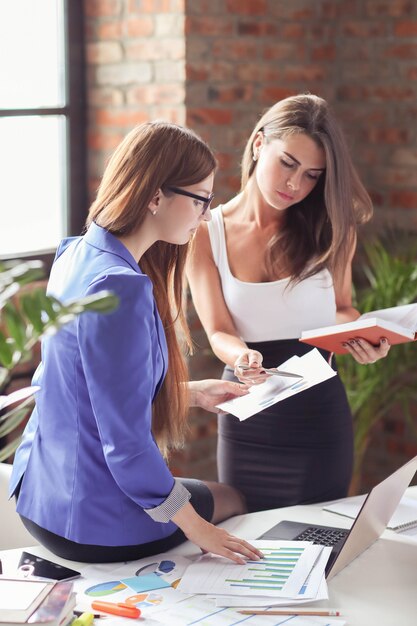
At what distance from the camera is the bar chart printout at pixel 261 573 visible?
1.67m

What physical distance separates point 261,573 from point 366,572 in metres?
0.22

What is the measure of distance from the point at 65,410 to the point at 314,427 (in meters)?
0.99

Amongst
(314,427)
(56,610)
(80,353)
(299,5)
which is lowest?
(314,427)

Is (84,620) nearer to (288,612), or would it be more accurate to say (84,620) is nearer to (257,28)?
(288,612)

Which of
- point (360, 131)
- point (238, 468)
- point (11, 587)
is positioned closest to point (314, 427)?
point (238, 468)

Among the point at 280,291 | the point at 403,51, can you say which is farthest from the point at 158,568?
the point at 403,51

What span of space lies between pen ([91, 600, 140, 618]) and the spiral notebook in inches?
26.0

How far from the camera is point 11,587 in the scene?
59.4 inches

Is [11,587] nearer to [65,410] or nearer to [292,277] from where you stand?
[65,410]

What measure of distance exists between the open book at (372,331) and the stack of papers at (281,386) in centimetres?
7

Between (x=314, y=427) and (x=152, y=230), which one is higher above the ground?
(x=152, y=230)

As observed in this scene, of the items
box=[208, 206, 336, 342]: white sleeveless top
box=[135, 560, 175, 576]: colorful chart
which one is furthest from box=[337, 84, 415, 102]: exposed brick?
box=[135, 560, 175, 576]: colorful chart

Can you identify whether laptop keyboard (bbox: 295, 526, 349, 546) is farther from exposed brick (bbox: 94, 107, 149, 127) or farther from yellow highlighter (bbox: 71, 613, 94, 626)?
exposed brick (bbox: 94, 107, 149, 127)

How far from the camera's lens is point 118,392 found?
67.0 inches
